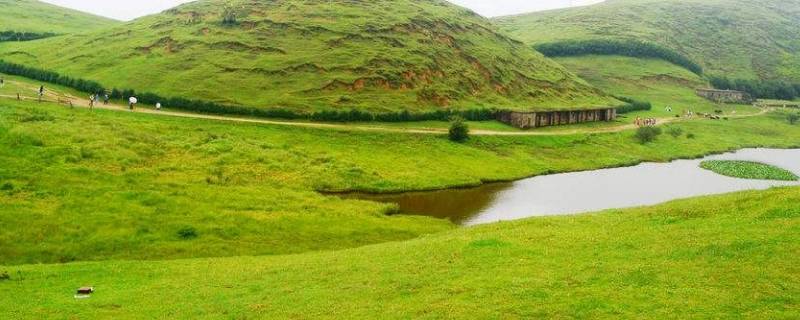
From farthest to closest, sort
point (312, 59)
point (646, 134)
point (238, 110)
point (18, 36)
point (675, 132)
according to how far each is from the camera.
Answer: point (18, 36), point (675, 132), point (312, 59), point (646, 134), point (238, 110)

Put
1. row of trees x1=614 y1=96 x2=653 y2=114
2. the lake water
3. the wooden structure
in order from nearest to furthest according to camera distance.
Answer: the lake water < the wooden structure < row of trees x1=614 y1=96 x2=653 y2=114

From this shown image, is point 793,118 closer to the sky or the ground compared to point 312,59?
closer to the ground

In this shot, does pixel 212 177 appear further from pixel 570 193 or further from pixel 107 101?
pixel 107 101

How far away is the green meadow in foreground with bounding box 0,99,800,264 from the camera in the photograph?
50781mm

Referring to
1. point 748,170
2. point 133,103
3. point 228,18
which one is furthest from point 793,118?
point 133,103

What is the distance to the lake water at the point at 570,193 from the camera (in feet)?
234

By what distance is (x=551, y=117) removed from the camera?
5413 inches

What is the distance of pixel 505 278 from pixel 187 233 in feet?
103

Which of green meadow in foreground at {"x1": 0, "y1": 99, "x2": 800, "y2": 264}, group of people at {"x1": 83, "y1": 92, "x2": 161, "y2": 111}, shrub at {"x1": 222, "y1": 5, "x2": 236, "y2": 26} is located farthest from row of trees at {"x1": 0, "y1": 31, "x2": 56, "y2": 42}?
green meadow in foreground at {"x1": 0, "y1": 99, "x2": 800, "y2": 264}

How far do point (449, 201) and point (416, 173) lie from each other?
11909 millimetres

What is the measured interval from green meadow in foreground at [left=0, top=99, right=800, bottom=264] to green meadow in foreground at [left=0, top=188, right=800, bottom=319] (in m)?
9.17

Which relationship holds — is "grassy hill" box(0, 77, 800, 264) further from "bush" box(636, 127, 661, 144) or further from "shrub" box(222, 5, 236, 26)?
"shrub" box(222, 5, 236, 26)

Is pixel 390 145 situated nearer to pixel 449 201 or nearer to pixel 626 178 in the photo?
pixel 449 201

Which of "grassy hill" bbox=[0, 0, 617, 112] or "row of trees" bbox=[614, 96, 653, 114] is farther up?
"grassy hill" bbox=[0, 0, 617, 112]
